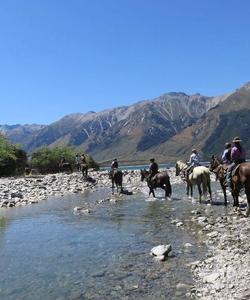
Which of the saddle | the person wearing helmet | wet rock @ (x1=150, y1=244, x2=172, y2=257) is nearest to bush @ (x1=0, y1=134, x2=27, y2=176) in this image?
the person wearing helmet

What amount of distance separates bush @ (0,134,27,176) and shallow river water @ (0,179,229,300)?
142 feet

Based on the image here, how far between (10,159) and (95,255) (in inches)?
2284

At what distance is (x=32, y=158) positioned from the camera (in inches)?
3393

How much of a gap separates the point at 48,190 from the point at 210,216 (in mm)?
24239

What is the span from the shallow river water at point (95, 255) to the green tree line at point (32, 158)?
4417 centimetres

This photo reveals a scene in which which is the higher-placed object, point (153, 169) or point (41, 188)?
point (153, 169)

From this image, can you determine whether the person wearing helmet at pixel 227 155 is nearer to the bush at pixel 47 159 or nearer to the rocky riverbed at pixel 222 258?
the rocky riverbed at pixel 222 258

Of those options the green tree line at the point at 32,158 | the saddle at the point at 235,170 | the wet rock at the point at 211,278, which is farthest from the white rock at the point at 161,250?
the green tree line at the point at 32,158

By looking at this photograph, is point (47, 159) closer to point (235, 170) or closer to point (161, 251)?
point (235, 170)

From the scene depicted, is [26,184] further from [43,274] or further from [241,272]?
[241,272]

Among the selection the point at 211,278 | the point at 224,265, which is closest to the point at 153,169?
the point at 224,265

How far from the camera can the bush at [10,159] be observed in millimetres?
69000

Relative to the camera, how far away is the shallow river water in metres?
12.2

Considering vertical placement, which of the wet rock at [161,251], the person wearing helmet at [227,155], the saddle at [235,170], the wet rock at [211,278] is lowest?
the wet rock at [211,278]
